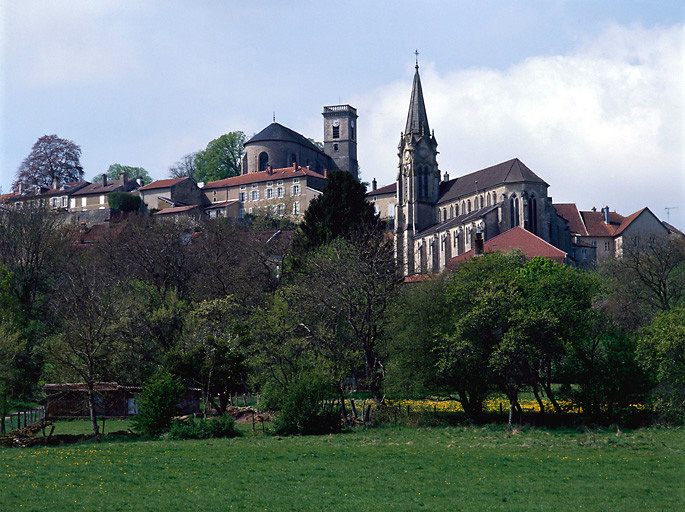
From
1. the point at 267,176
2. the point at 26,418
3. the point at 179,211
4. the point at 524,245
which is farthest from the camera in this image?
the point at 267,176

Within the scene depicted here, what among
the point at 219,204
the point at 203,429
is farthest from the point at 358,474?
the point at 219,204

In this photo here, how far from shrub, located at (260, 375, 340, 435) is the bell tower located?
72880 millimetres

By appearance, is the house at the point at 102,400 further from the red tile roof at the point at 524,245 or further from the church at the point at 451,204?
the church at the point at 451,204

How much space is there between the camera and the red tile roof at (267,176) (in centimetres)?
11391

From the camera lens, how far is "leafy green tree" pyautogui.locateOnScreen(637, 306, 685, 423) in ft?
99.5

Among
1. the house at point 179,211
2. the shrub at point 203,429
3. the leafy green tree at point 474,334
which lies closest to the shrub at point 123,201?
the house at point 179,211

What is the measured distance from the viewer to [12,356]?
119 ft

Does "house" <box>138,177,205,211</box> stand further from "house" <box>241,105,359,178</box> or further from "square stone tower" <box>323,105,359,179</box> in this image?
"square stone tower" <box>323,105,359,179</box>

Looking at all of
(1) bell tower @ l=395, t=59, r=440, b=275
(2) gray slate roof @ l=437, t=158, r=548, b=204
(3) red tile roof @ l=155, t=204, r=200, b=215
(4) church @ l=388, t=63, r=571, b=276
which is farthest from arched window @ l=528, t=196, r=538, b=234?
(3) red tile roof @ l=155, t=204, r=200, b=215

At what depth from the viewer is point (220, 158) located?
447 feet

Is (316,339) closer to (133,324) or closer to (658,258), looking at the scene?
(133,324)

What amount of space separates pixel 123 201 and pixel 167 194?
6.89 metres

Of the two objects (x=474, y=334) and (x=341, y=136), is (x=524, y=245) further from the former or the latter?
(x=341, y=136)

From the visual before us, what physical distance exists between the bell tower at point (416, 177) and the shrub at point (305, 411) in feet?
239
